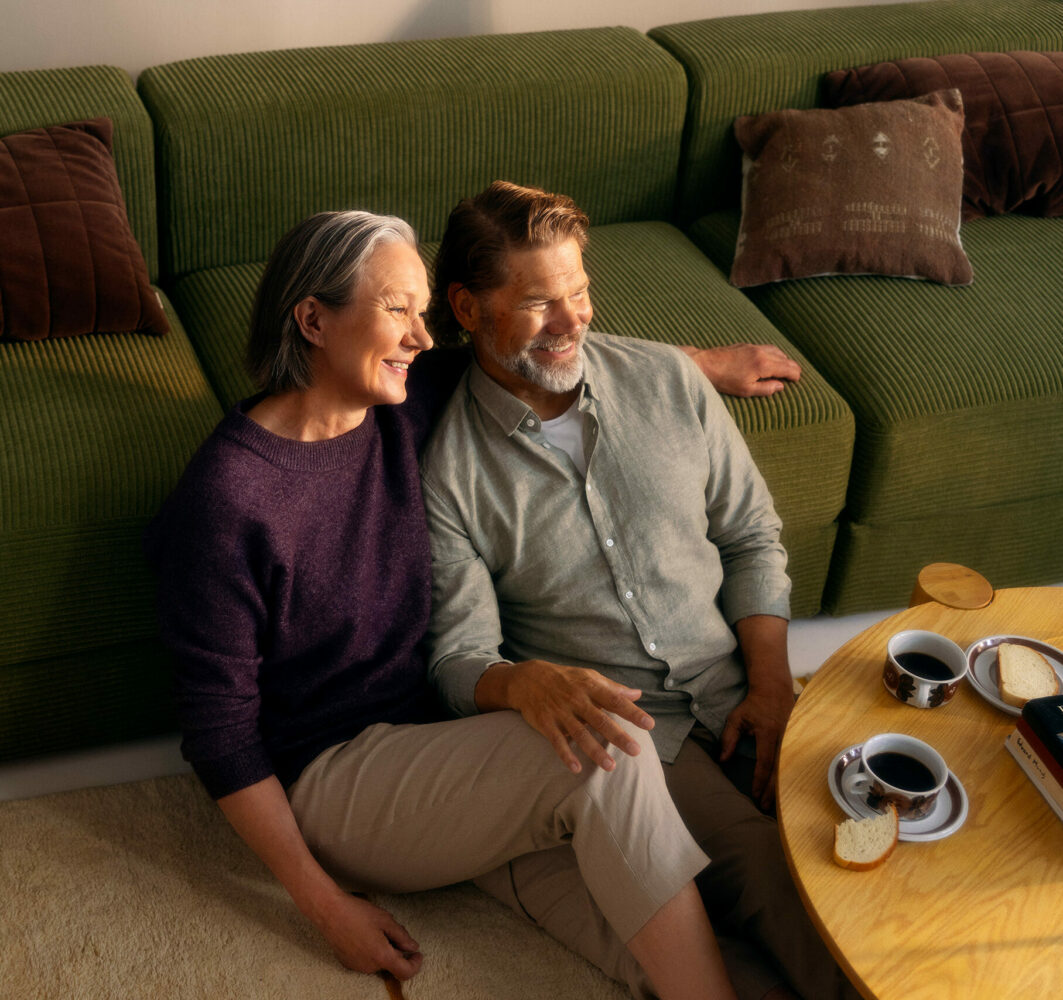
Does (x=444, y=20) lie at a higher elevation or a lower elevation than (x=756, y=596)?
higher

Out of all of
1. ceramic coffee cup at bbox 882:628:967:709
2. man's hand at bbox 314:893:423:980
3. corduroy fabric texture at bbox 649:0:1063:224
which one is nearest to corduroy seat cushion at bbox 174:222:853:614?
corduroy fabric texture at bbox 649:0:1063:224

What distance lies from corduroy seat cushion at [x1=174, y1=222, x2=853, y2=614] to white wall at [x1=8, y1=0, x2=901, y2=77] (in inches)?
22.4

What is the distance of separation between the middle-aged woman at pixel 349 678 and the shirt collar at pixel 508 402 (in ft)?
0.43

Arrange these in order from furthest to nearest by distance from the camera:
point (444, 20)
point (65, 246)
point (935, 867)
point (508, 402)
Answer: point (444, 20) < point (65, 246) < point (508, 402) < point (935, 867)

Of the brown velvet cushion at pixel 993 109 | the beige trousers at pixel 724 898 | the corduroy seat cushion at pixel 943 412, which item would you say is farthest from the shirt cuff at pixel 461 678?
the brown velvet cushion at pixel 993 109

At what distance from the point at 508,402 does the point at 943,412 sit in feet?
2.85

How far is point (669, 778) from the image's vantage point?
170cm

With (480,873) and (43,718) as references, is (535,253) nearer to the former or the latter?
(480,873)

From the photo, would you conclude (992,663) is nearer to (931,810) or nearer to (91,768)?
(931,810)

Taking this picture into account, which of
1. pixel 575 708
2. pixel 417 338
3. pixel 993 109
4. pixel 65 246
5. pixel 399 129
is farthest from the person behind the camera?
pixel 993 109

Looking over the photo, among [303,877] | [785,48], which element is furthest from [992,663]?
[785,48]

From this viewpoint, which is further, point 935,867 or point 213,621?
point 213,621

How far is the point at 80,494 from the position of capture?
1.78 metres

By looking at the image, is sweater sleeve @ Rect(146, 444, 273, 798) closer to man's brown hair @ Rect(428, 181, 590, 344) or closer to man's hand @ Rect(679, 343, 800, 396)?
man's brown hair @ Rect(428, 181, 590, 344)
